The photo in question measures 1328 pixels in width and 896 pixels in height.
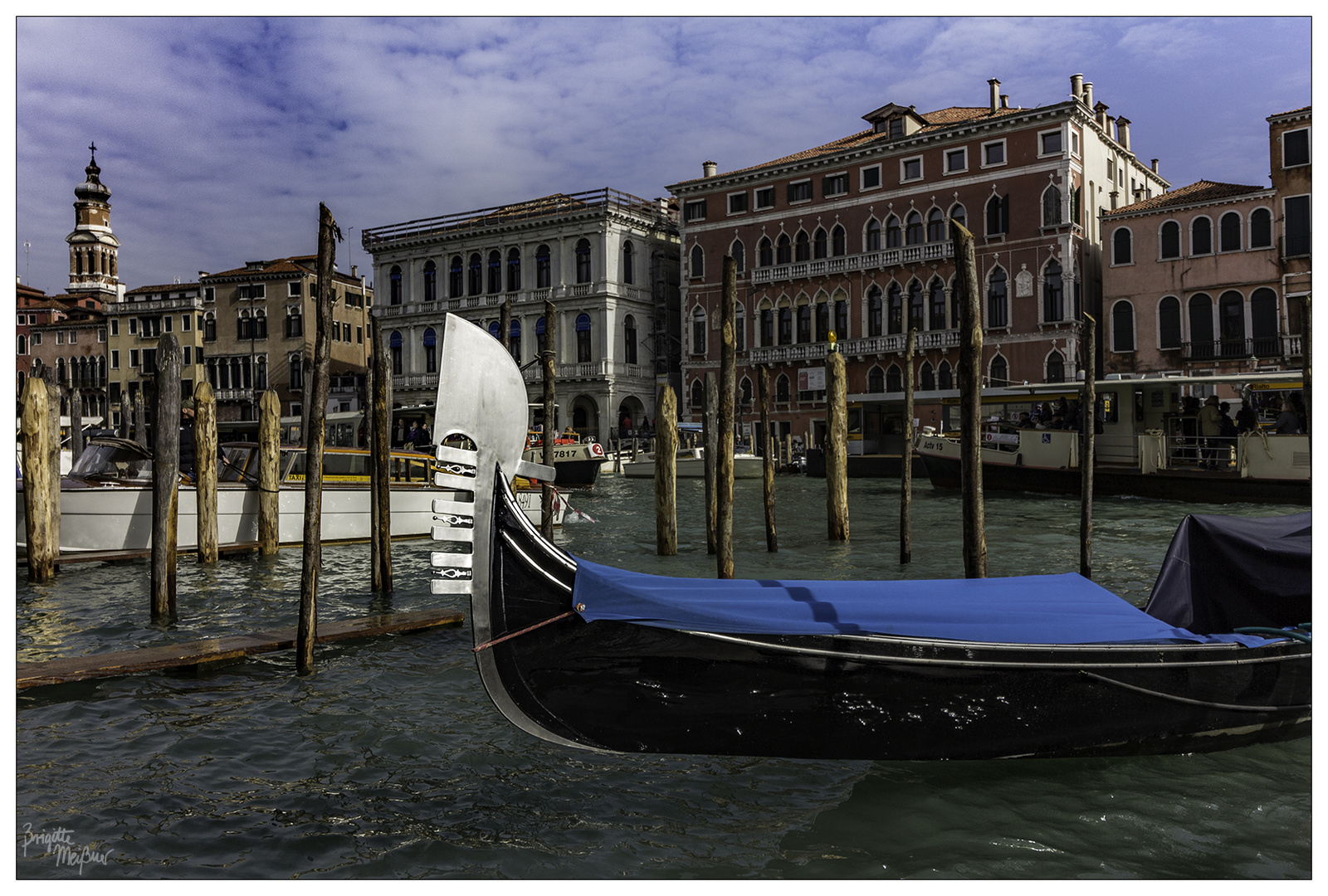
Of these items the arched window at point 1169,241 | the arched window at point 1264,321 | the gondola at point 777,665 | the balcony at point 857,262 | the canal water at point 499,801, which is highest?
the balcony at point 857,262

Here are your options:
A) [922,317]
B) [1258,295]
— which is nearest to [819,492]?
[922,317]

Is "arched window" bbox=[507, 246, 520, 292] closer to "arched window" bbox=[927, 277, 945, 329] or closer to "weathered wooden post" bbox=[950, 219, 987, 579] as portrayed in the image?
"arched window" bbox=[927, 277, 945, 329]

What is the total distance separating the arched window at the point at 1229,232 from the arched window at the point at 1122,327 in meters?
2.41

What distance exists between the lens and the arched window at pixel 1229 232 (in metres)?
22.5

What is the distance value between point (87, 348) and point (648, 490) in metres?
31.8

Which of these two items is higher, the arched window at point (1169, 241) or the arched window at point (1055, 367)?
the arched window at point (1169, 241)

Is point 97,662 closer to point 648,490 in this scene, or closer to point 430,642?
point 430,642

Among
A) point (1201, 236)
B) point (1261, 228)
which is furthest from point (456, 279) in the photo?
point (1261, 228)

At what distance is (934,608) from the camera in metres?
A: 4.01

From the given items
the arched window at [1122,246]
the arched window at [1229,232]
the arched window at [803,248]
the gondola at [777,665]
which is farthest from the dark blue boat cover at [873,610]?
the arched window at [803,248]

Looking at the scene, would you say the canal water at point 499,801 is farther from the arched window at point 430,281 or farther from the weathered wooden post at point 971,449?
the arched window at point 430,281

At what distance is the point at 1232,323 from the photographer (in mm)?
22734

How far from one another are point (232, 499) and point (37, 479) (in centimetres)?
225

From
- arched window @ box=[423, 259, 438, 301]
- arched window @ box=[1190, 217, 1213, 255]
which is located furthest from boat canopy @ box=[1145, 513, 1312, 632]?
arched window @ box=[423, 259, 438, 301]
